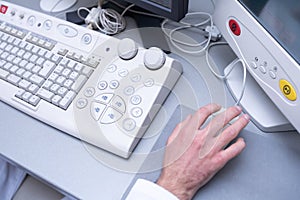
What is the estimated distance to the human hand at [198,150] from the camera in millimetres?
514

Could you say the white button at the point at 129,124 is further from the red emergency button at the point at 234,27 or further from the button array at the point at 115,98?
the red emergency button at the point at 234,27

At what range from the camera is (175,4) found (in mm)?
571

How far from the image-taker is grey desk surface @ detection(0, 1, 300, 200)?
0.51 m

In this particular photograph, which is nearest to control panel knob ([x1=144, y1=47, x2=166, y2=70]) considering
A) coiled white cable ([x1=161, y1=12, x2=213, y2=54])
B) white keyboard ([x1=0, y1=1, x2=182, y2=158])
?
white keyboard ([x1=0, y1=1, x2=182, y2=158])

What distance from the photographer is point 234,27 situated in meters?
0.57

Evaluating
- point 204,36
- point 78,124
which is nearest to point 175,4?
point 204,36

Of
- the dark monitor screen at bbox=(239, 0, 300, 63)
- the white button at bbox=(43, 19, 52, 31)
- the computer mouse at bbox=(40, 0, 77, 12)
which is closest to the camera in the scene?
the dark monitor screen at bbox=(239, 0, 300, 63)

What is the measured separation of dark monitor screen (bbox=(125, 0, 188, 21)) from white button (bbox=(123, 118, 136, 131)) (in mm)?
203

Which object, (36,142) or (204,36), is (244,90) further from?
(36,142)

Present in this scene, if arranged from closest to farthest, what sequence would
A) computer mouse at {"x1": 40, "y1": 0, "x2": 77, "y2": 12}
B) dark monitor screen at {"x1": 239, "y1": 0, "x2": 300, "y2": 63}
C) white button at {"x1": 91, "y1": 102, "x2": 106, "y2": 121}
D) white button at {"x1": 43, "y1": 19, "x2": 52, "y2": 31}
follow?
dark monitor screen at {"x1": 239, "y1": 0, "x2": 300, "y2": 63} < white button at {"x1": 91, "y1": 102, "x2": 106, "y2": 121} < white button at {"x1": 43, "y1": 19, "x2": 52, "y2": 31} < computer mouse at {"x1": 40, "y1": 0, "x2": 77, "y2": 12}

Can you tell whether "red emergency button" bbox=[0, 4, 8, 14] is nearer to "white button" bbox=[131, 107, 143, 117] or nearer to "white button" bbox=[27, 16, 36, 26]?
"white button" bbox=[27, 16, 36, 26]

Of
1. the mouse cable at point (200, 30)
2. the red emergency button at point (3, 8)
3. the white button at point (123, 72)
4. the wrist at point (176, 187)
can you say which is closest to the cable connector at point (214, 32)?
the mouse cable at point (200, 30)

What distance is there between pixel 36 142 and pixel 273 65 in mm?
414

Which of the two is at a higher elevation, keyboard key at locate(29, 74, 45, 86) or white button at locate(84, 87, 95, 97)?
white button at locate(84, 87, 95, 97)
